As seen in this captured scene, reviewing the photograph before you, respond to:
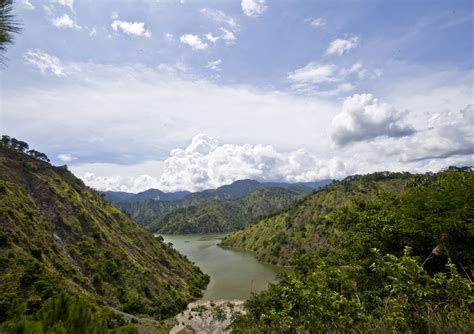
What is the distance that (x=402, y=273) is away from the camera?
7.21 m

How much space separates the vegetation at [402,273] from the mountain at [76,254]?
28788 millimetres

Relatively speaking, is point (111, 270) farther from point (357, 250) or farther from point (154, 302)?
point (357, 250)

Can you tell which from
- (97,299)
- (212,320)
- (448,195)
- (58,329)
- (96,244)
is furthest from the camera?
(96,244)

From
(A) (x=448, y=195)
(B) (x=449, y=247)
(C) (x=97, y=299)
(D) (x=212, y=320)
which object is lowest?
(D) (x=212, y=320)

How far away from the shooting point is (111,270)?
2502 inches

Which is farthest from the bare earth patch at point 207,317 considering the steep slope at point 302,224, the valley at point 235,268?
the steep slope at point 302,224

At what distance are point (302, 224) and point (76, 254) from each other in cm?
10446

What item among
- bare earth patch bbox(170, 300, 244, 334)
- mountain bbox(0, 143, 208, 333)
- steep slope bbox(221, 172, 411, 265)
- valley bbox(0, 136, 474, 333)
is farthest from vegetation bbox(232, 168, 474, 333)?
steep slope bbox(221, 172, 411, 265)

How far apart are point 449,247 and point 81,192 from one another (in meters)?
94.3

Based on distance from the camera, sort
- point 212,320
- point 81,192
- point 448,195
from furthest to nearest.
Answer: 1. point 81,192
2. point 212,320
3. point 448,195

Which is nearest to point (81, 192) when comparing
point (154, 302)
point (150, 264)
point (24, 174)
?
point (24, 174)

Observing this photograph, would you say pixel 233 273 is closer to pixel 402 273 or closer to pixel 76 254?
pixel 76 254

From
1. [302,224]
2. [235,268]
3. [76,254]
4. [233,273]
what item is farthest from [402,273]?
[302,224]

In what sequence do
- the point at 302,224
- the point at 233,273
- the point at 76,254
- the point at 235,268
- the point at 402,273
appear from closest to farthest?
the point at 402,273, the point at 76,254, the point at 233,273, the point at 235,268, the point at 302,224
